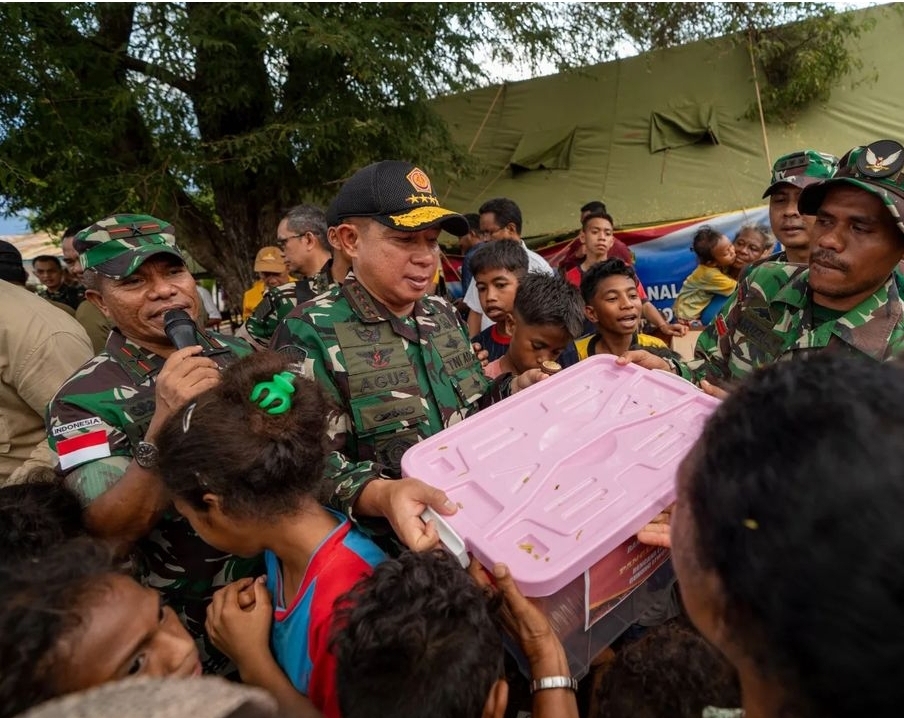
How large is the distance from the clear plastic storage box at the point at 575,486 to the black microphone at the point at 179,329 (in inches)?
29.7

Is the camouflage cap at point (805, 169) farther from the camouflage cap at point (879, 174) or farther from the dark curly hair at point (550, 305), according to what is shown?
the dark curly hair at point (550, 305)

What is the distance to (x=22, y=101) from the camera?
15.2 ft

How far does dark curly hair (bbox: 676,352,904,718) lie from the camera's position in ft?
1.56

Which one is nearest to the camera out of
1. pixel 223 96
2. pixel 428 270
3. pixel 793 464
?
pixel 793 464

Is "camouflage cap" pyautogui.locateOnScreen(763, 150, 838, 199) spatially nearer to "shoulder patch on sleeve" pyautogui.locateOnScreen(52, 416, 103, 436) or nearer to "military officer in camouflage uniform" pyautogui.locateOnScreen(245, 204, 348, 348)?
"military officer in camouflage uniform" pyautogui.locateOnScreen(245, 204, 348, 348)

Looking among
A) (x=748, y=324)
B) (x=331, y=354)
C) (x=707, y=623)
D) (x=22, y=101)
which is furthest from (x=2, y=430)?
(x=22, y=101)

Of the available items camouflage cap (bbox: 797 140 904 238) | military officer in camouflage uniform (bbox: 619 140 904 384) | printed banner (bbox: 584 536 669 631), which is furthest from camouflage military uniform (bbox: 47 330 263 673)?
camouflage cap (bbox: 797 140 904 238)

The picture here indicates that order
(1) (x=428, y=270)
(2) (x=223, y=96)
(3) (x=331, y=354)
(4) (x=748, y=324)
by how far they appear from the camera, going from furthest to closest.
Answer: (2) (x=223, y=96)
(4) (x=748, y=324)
(1) (x=428, y=270)
(3) (x=331, y=354)

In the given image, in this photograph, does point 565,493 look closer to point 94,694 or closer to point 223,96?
point 94,694

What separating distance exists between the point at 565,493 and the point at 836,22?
876 centimetres

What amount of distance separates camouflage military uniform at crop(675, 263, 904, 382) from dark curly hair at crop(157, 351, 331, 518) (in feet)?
4.61

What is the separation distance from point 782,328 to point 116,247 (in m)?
2.26

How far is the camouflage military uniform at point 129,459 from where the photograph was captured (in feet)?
4.72

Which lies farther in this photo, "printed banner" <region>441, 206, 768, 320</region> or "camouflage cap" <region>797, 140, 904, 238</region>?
"printed banner" <region>441, 206, 768, 320</region>
